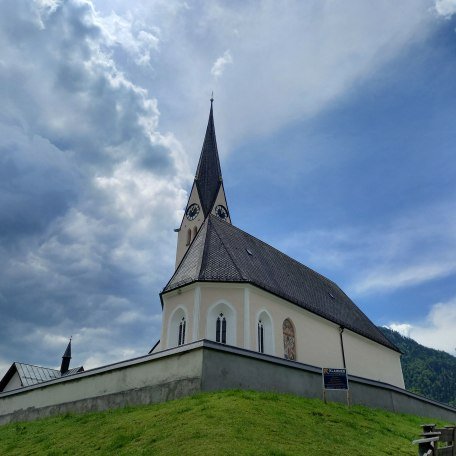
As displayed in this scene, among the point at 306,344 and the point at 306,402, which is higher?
the point at 306,344

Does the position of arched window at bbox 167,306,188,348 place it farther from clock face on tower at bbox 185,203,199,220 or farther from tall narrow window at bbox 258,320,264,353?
clock face on tower at bbox 185,203,199,220

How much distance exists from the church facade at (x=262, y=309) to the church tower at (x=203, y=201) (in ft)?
29.1

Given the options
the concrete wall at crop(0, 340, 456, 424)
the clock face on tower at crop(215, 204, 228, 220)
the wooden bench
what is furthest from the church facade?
the wooden bench

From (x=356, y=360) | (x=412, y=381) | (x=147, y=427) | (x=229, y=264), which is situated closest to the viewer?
(x=147, y=427)

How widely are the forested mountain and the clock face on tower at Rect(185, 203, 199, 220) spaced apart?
62265 millimetres

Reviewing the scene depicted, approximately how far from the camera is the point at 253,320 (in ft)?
76.0

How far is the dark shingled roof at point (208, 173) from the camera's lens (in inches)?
1618

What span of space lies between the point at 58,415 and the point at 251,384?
328 inches

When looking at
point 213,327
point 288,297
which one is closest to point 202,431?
point 213,327

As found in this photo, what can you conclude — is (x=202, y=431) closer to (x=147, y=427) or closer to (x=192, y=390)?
(x=147, y=427)

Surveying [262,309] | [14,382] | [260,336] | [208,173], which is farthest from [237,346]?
[14,382]

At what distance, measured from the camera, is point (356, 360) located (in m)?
30.9

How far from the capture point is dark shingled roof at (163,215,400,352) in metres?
24.4

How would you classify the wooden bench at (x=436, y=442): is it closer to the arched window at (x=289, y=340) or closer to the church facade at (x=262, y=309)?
the church facade at (x=262, y=309)
